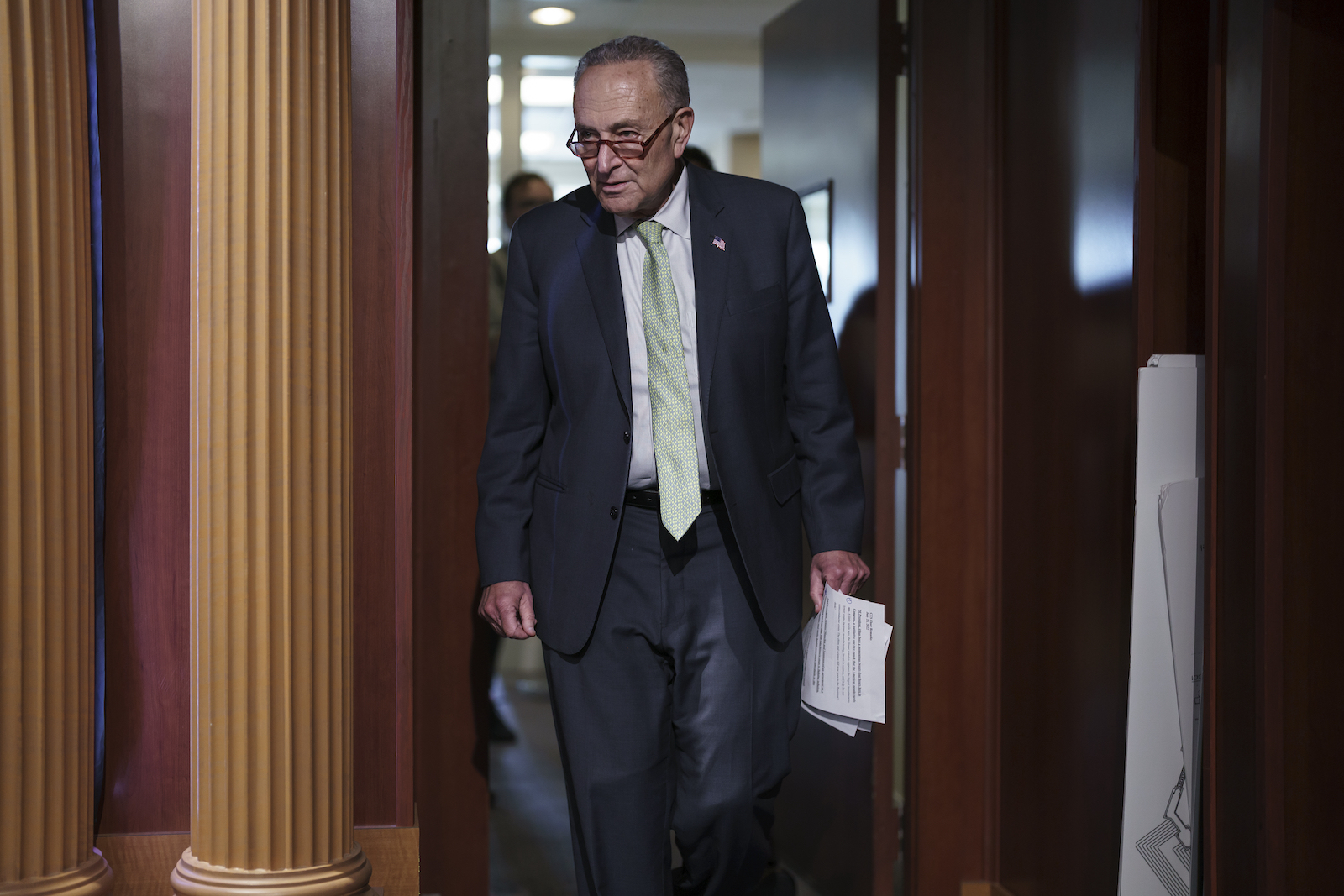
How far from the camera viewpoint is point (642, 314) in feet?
6.44

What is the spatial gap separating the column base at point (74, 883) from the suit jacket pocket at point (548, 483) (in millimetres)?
1019

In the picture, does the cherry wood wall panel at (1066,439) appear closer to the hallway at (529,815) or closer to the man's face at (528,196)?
the hallway at (529,815)

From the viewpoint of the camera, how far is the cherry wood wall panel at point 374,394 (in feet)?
7.45

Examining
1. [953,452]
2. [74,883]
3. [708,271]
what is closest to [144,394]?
[74,883]

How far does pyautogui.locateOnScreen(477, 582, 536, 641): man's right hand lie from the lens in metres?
1.95

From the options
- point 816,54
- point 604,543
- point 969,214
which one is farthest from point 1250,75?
point 816,54

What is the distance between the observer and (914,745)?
2664mm

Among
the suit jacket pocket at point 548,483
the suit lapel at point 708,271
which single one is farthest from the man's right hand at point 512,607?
the suit lapel at point 708,271

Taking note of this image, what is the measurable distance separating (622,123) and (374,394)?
780 millimetres

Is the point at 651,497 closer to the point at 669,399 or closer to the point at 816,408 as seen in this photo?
the point at 669,399

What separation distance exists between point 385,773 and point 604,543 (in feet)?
2.63

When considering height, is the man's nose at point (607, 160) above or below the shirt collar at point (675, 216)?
above

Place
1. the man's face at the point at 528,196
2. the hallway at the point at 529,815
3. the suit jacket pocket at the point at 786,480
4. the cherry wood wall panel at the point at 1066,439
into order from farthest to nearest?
the man's face at the point at 528,196, the hallway at the point at 529,815, the cherry wood wall panel at the point at 1066,439, the suit jacket pocket at the point at 786,480

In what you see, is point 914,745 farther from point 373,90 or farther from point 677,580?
point 373,90
